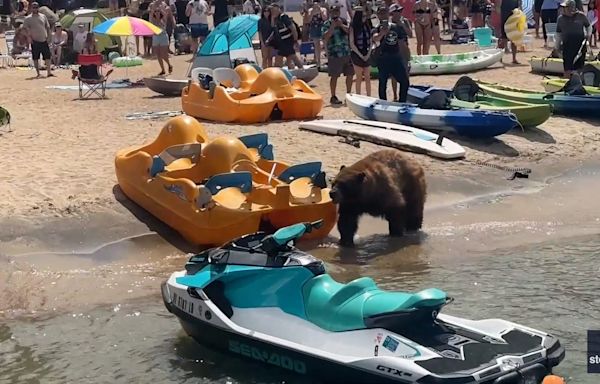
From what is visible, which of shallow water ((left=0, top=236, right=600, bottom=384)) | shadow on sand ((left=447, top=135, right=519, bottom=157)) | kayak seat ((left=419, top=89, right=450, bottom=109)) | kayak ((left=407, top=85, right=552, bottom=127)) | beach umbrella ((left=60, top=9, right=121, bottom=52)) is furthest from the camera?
beach umbrella ((left=60, top=9, right=121, bottom=52))

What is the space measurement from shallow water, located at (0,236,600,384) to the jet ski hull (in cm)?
22

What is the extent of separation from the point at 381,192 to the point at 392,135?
12.7 ft

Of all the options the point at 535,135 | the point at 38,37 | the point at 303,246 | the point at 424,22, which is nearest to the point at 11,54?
the point at 38,37

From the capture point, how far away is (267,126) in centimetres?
1480

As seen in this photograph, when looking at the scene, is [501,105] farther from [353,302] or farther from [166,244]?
[353,302]

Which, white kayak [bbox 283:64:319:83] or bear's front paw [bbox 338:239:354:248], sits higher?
white kayak [bbox 283:64:319:83]

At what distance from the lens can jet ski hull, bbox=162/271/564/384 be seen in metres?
5.74

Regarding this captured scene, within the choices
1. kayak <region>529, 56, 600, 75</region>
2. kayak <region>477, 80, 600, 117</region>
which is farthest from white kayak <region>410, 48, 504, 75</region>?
kayak <region>477, 80, 600, 117</region>

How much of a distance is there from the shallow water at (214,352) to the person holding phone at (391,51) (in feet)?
19.2

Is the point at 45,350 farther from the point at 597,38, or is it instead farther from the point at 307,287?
the point at 597,38

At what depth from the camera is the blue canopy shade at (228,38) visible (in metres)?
19.2

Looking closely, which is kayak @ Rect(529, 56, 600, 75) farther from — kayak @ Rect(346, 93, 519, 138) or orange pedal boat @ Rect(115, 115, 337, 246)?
orange pedal boat @ Rect(115, 115, 337, 246)

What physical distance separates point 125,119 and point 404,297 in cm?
1024

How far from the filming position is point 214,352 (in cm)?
712
